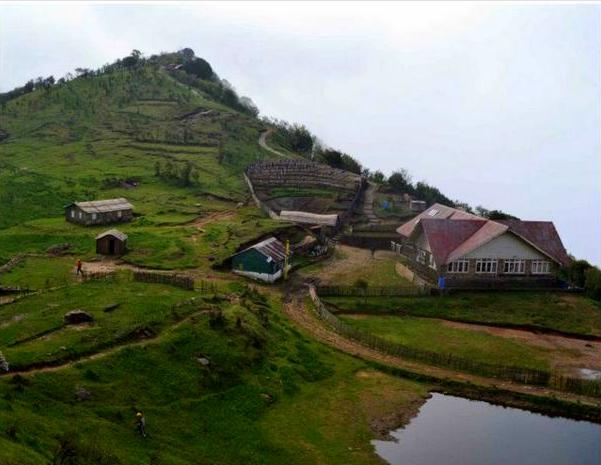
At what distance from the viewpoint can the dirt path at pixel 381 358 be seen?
41.1 metres

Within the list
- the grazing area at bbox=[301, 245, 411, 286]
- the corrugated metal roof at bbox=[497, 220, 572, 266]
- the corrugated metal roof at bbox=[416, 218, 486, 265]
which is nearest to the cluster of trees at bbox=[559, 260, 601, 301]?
the corrugated metal roof at bbox=[497, 220, 572, 266]

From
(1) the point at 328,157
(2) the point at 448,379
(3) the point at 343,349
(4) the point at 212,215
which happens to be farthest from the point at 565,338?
(1) the point at 328,157

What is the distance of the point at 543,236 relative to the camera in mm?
67125

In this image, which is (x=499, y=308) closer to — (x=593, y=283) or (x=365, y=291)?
(x=593, y=283)

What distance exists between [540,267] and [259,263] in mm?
27380

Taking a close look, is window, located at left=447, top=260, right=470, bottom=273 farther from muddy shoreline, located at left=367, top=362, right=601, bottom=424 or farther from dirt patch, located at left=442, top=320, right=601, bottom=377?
muddy shoreline, located at left=367, top=362, right=601, bottom=424

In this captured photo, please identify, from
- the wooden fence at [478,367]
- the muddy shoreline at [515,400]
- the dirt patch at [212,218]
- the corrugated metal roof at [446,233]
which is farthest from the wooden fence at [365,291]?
the dirt patch at [212,218]

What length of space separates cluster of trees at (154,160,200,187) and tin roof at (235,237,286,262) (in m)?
34.2

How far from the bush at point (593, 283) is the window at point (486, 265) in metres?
8.66

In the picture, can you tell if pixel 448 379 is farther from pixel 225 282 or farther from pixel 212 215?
pixel 212 215

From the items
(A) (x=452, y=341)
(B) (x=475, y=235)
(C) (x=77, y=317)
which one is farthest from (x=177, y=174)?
(C) (x=77, y=317)

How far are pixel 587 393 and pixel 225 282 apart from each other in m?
30.1

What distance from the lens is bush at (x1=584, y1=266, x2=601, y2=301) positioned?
6166 centimetres

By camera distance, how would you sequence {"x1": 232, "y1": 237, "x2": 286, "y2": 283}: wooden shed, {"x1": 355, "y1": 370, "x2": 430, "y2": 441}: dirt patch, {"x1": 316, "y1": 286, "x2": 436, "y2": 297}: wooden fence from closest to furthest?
{"x1": 355, "y1": 370, "x2": 430, "y2": 441}: dirt patch, {"x1": 316, "y1": 286, "x2": 436, "y2": 297}: wooden fence, {"x1": 232, "y1": 237, "x2": 286, "y2": 283}: wooden shed
